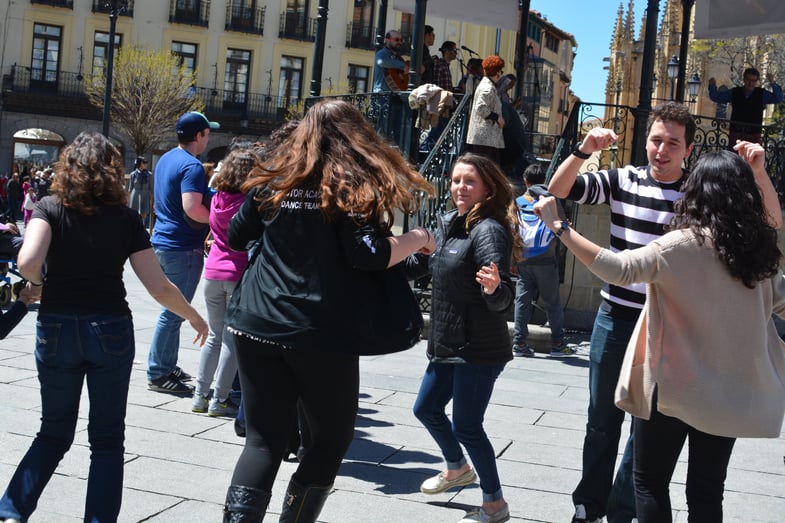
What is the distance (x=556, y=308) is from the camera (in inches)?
388

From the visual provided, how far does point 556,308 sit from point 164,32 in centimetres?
3628

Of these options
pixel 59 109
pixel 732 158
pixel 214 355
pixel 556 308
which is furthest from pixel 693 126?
pixel 59 109

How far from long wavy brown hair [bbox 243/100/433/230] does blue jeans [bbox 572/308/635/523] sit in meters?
1.20

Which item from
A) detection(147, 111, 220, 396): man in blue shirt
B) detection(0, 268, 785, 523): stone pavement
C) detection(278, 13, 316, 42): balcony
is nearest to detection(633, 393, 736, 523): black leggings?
detection(0, 268, 785, 523): stone pavement

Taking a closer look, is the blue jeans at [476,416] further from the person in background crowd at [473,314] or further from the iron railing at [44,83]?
the iron railing at [44,83]

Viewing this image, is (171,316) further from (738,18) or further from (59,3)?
(59,3)

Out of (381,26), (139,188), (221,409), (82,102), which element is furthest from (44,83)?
(221,409)

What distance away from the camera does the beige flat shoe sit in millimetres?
4922

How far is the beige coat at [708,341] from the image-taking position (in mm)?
3447

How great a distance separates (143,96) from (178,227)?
3272 centimetres

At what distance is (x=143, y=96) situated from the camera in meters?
38.1

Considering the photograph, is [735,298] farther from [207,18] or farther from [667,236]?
[207,18]

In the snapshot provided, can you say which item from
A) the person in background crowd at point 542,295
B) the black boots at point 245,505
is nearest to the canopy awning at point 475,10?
the person in background crowd at point 542,295

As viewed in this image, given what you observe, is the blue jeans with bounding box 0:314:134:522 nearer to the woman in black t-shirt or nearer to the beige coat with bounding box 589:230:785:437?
the woman in black t-shirt
